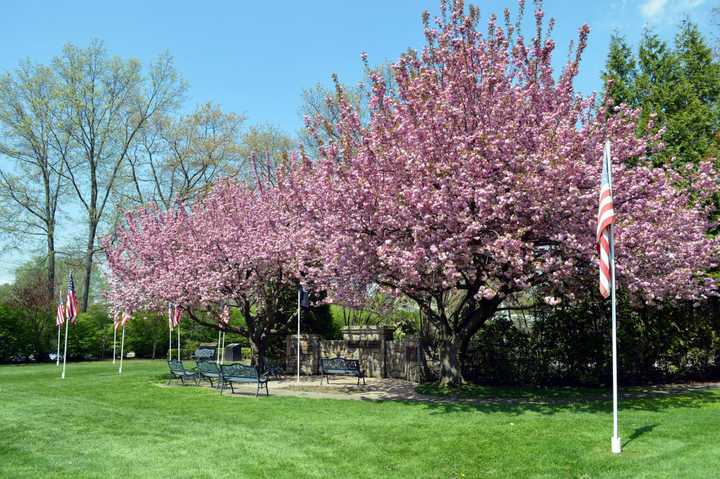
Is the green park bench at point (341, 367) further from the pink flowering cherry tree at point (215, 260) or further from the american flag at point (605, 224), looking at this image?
the american flag at point (605, 224)

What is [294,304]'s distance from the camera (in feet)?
74.0

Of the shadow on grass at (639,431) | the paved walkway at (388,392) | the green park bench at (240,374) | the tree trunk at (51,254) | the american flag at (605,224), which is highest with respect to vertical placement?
the tree trunk at (51,254)

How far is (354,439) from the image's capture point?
8688 mm

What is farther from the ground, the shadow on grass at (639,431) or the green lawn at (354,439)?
the shadow on grass at (639,431)

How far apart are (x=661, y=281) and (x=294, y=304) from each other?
1408 cm

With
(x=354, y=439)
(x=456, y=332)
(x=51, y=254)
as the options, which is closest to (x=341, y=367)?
(x=456, y=332)

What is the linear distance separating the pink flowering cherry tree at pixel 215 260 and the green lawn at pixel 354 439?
5650 millimetres

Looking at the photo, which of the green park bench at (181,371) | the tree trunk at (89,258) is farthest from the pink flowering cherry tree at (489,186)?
the tree trunk at (89,258)

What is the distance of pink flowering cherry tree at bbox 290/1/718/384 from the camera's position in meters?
10.8

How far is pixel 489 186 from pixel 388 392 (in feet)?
20.7

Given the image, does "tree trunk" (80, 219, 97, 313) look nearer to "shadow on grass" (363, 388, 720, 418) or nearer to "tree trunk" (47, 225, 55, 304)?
"tree trunk" (47, 225, 55, 304)

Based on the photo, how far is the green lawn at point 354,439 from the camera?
7184 millimetres

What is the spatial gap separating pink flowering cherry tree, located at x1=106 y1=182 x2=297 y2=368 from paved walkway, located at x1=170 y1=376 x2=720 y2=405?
2.84 meters

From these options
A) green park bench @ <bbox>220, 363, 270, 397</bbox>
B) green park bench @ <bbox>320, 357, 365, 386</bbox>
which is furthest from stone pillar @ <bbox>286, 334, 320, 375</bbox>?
green park bench @ <bbox>220, 363, 270, 397</bbox>
